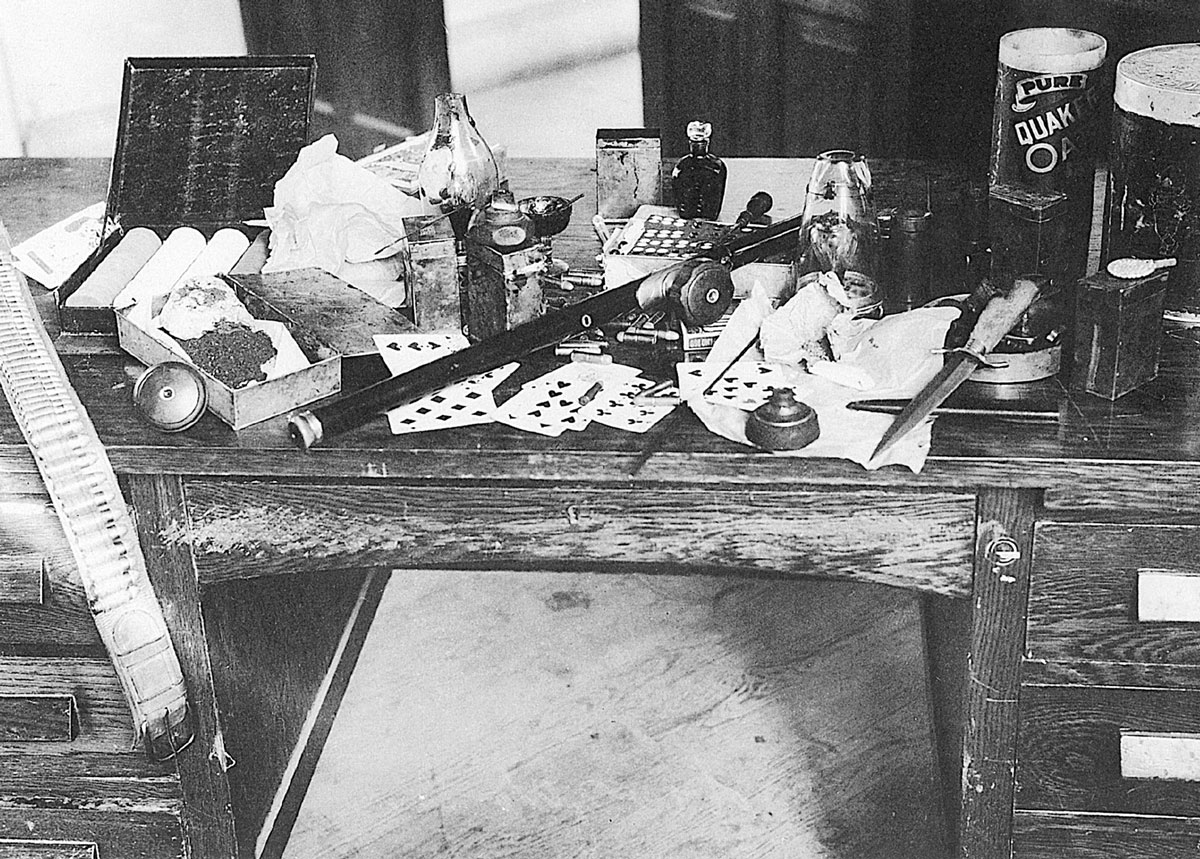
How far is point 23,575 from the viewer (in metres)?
1.51

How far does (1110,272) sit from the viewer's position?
143 cm

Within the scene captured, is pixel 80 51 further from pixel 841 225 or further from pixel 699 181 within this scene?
pixel 841 225

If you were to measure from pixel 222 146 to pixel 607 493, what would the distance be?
814 millimetres

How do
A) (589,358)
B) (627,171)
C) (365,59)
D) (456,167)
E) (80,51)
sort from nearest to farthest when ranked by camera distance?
(589,358), (456,167), (627,171), (365,59), (80,51)

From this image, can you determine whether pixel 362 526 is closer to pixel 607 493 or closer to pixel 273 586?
pixel 607 493

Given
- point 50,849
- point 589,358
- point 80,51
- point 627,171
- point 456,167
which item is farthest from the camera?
point 80,51

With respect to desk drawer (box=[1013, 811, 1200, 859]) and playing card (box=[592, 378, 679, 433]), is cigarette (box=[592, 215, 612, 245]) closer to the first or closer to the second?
playing card (box=[592, 378, 679, 433])

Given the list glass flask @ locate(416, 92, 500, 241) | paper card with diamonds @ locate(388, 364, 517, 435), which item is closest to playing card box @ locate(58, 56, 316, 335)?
glass flask @ locate(416, 92, 500, 241)

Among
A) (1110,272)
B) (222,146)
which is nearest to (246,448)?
(222,146)

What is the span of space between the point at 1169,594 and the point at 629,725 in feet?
3.36

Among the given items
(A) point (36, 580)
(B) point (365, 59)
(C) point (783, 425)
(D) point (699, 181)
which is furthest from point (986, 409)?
(B) point (365, 59)

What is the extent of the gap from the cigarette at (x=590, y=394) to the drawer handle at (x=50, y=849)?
78 centimetres

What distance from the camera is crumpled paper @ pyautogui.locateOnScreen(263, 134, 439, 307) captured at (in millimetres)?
1740

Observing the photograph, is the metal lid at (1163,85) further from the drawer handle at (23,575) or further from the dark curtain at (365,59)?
the dark curtain at (365,59)
